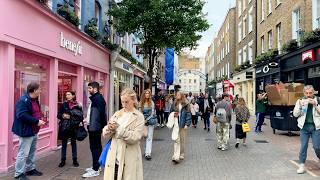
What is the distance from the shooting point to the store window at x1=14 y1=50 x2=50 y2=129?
868cm

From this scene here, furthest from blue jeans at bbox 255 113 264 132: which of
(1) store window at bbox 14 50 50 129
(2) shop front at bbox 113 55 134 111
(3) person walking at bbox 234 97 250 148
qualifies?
(1) store window at bbox 14 50 50 129

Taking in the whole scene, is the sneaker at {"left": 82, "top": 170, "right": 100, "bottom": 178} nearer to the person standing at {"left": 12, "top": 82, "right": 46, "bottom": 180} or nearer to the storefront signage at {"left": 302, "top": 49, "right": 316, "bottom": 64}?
the person standing at {"left": 12, "top": 82, "right": 46, "bottom": 180}

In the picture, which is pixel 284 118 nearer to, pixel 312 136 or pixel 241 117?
pixel 241 117

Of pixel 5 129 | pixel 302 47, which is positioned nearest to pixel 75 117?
pixel 5 129

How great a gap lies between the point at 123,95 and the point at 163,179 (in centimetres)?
305

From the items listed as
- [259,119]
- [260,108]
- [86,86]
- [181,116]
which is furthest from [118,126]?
[259,119]

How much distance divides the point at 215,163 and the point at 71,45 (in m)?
5.82

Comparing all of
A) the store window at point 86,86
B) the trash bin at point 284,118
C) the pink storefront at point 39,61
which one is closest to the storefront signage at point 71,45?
the pink storefront at point 39,61

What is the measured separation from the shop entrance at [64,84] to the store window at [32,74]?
3.99ft

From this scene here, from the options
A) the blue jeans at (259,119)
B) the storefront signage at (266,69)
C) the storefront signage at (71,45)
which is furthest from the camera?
the storefront signage at (266,69)

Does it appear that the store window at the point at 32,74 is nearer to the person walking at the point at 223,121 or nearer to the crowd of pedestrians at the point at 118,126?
the crowd of pedestrians at the point at 118,126

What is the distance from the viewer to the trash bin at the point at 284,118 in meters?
14.4

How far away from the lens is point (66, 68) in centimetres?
1223

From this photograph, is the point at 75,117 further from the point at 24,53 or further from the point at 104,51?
the point at 104,51
